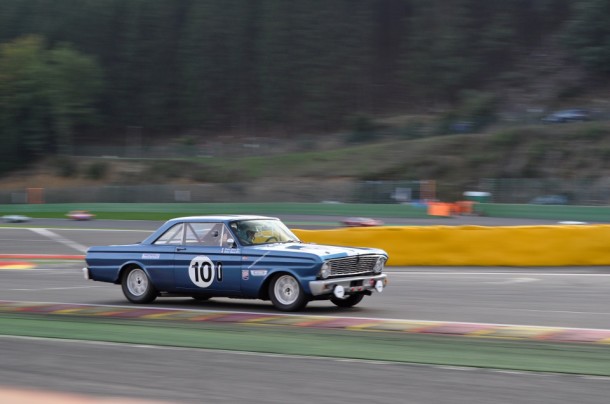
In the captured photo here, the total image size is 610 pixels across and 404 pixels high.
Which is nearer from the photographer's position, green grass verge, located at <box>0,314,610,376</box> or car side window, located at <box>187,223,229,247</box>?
green grass verge, located at <box>0,314,610,376</box>

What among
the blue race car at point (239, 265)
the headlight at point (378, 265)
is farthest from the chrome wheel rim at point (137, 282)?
the headlight at point (378, 265)

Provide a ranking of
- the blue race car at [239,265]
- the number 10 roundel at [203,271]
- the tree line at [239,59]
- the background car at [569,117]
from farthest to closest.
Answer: the tree line at [239,59] → the background car at [569,117] → the number 10 roundel at [203,271] → the blue race car at [239,265]

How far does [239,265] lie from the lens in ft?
38.4

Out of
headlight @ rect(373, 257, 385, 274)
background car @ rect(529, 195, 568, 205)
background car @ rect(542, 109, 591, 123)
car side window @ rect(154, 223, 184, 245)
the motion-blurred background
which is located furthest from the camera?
background car @ rect(542, 109, 591, 123)

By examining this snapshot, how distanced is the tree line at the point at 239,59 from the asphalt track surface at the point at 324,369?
2579 inches

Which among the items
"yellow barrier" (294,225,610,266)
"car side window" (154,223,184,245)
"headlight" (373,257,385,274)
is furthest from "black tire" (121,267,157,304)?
"yellow barrier" (294,225,610,266)

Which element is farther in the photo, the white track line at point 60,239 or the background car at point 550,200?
the background car at point 550,200

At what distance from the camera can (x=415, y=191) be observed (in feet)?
146

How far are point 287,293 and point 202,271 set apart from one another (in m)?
1.36

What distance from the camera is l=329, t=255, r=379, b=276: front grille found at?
36.8 ft

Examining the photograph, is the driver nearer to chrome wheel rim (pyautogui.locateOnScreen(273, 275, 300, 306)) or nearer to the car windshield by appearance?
the car windshield

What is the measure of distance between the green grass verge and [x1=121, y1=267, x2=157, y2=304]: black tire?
66.6 inches

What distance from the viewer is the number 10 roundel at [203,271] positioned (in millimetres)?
11930

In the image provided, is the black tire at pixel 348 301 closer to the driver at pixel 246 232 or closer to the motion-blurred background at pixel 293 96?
the driver at pixel 246 232
